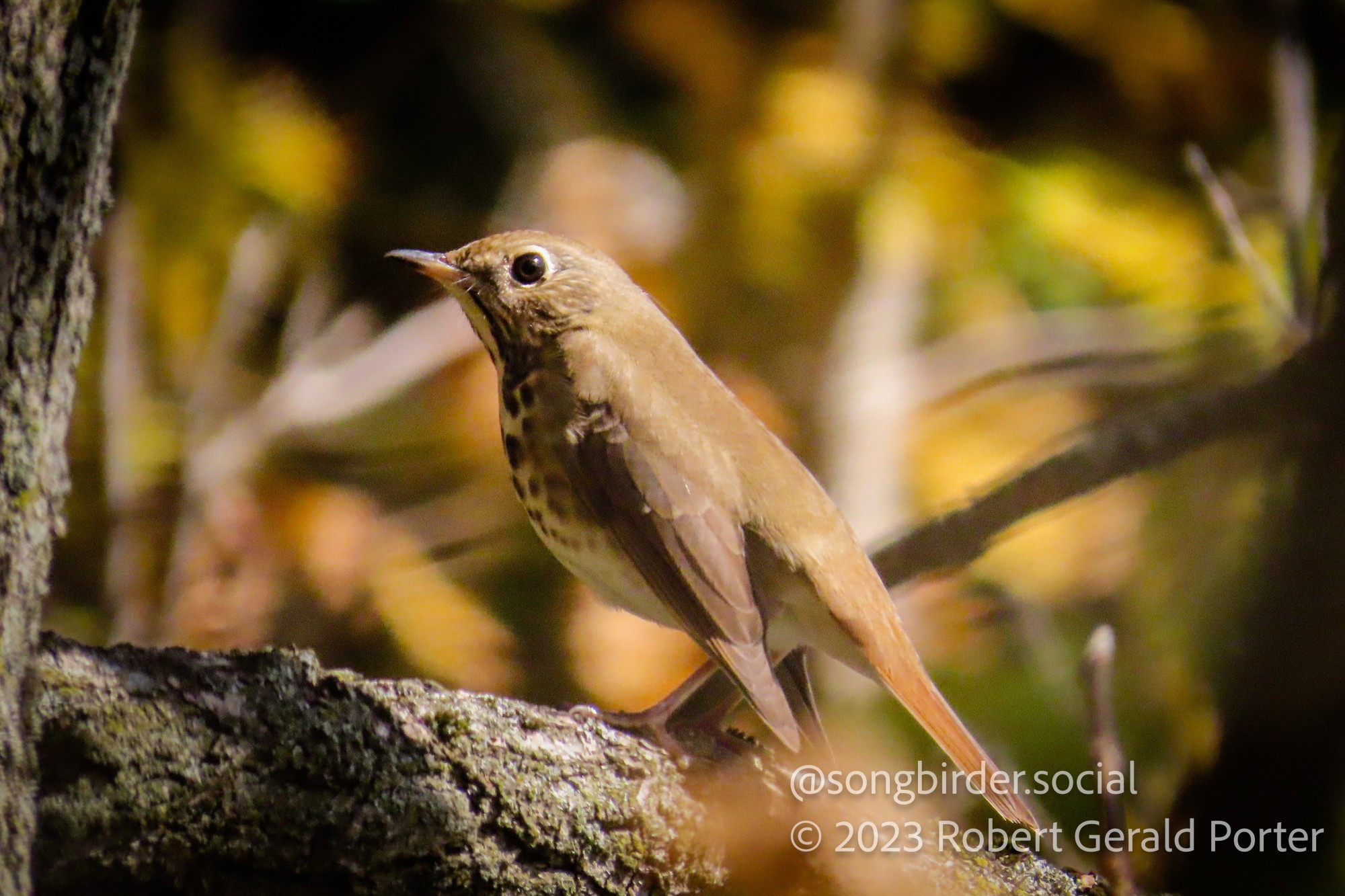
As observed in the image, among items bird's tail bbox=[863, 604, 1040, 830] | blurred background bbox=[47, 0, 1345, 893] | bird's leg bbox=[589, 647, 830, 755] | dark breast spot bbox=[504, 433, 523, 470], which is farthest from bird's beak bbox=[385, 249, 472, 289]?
blurred background bbox=[47, 0, 1345, 893]

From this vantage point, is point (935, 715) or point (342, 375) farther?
point (342, 375)

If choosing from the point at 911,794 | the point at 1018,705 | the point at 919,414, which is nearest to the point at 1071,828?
the point at 1018,705

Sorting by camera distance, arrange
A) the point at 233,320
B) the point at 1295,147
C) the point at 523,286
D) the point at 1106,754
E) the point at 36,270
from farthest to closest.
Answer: the point at 233,320 < the point at 1295,147 < the point at 523,286 < the point at 1106,754 < the point at 36,270

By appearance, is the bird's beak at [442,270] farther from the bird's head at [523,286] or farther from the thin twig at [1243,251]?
the thin twig at [1243,251]

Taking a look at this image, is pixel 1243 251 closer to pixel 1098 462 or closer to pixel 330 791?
pixel 1098 462

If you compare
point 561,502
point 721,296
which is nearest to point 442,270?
point 561,502

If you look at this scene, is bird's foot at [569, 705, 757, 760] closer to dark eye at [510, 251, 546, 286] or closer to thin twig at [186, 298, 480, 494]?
dark eye at [510, 251, 546, 286]

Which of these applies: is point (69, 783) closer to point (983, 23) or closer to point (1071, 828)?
point (1071, 828)
